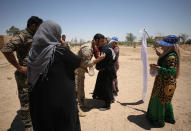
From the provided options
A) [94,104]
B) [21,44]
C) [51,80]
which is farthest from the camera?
[94,104]

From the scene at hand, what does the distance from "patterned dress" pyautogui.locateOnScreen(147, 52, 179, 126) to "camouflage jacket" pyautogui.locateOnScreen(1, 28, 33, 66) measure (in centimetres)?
284

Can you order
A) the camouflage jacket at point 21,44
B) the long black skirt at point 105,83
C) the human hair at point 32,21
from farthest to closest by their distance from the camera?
the long black skirt at point 105,83 < the human hair at point 32,21 < the camouflage jacket at point 21,44

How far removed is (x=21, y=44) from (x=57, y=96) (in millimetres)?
1495

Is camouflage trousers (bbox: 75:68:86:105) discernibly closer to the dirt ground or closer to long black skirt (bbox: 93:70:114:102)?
long black skirt (bbox: 93:70:114:102)

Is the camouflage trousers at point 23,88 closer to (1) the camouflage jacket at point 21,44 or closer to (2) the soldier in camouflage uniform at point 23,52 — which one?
(2) the soldier in camouflage uniform at point 23,52

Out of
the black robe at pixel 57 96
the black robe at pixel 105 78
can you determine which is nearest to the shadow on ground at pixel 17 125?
the black robe at pixel 57 96

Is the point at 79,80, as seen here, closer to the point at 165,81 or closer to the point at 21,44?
the point at 21,44

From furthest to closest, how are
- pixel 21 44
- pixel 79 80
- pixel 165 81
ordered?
pixel 79 80
pixel 165 81
pixel 21 44

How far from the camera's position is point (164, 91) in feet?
8.87

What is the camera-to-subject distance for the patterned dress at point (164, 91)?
2568 mm

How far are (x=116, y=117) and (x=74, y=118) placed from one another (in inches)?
82.4

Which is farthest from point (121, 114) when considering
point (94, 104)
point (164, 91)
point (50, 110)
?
point (50, 110)

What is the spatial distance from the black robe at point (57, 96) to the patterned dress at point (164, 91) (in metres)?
2.12

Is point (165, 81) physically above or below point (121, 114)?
above
